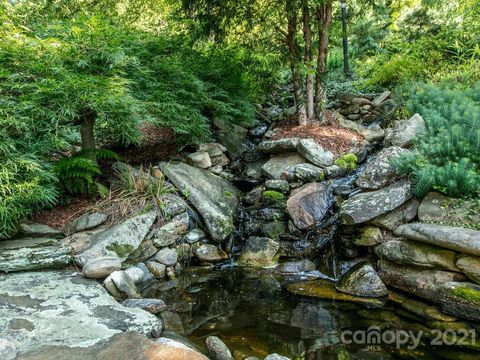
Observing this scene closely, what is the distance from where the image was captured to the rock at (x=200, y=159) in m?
6.48

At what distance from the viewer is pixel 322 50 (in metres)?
6.99

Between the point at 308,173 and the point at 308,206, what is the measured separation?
2.37ft

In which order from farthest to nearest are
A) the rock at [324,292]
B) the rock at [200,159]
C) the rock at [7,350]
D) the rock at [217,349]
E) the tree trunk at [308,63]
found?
the tree trunk at [308,63] → the rock at [200,159] → the rock at [324,292] → the rock at [217,349] → the rock at [7,350]

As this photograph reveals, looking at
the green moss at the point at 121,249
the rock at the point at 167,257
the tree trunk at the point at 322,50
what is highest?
the tree trunk at the point at 322,50

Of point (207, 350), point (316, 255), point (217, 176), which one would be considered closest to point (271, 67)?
point (217, 176)

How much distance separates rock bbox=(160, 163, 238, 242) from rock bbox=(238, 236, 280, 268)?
1.26ft

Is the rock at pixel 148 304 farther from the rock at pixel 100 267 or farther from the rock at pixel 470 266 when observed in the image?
the rock at pixel 470 266

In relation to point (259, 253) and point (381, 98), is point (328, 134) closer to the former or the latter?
point (381, 98)

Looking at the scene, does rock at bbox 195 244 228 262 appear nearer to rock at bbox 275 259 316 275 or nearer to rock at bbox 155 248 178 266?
rock at bbox 155 248 178 266

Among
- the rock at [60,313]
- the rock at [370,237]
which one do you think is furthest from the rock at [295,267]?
the rock at [60,313]

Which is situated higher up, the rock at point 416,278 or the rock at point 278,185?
the rock at point 278,185

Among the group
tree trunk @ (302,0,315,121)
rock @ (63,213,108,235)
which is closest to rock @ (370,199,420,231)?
tree trunk @ (302,0,315,121)

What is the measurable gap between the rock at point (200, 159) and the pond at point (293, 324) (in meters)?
2.52

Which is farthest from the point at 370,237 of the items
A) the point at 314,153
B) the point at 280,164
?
the point at 280,164
